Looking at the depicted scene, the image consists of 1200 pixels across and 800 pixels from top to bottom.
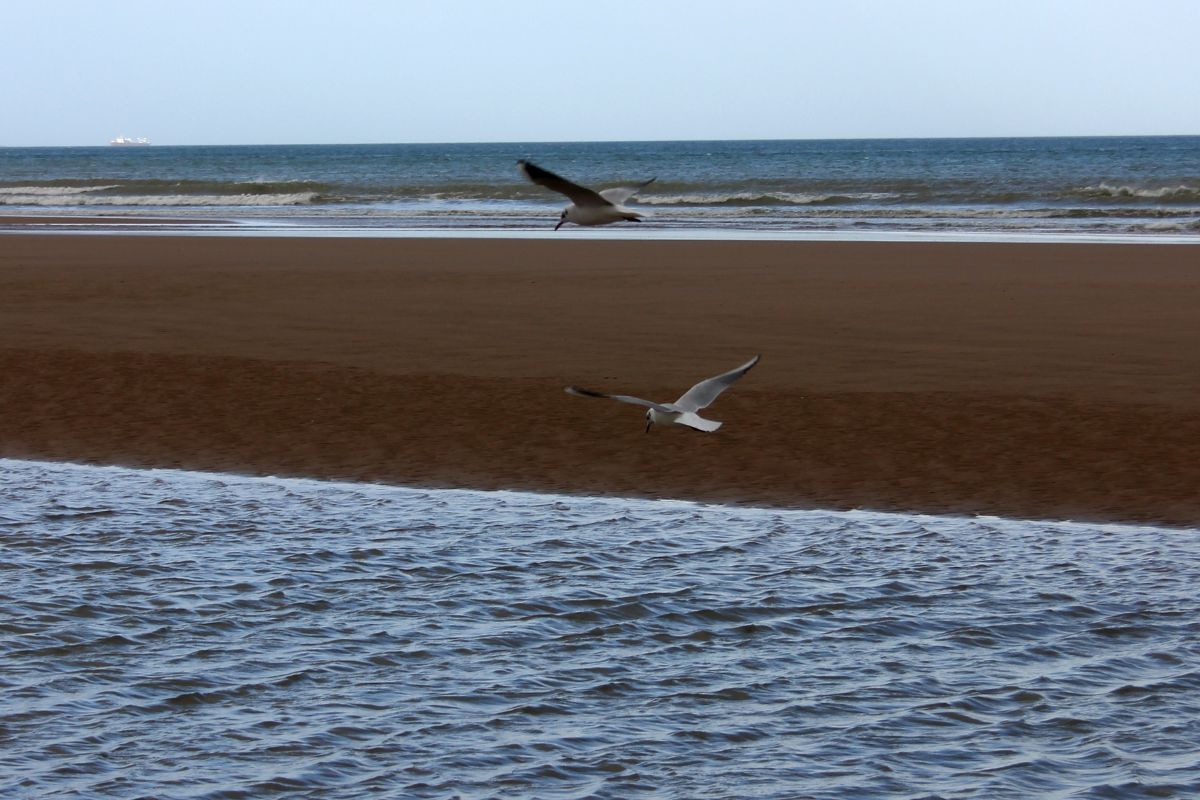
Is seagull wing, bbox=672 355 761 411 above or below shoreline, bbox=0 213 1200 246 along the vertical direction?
below

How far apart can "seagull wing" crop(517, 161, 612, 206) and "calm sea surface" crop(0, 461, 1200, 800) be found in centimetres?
206

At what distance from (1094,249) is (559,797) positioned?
2158cm

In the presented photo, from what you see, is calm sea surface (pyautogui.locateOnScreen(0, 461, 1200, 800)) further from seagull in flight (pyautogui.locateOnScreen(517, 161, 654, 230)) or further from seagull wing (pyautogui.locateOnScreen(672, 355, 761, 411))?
seagull in flight (pyautogui.locateOnScreen(517, 161, 654, 230))

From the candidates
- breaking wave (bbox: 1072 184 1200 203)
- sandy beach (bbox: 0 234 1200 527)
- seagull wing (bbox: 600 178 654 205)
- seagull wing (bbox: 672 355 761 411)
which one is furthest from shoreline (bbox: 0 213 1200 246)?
seagull wing (bbox: 672 355 761 411)

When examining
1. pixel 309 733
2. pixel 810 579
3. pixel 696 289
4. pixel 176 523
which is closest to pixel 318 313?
pixel 696 289

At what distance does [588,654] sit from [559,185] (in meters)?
4.40

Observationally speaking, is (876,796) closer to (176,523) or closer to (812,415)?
(176,523)

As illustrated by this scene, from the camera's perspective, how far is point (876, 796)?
15.8ft

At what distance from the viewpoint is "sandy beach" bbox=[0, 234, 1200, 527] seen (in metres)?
9.81

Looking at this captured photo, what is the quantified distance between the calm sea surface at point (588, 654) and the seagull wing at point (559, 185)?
6.75ft

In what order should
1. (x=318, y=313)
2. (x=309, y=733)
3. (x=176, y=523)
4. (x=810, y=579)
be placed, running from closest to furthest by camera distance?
1. (x=309, y=733)
2. (x=810, y=579)
3. (x=176, y=523)
4. (x=318, y=313)

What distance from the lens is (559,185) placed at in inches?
390

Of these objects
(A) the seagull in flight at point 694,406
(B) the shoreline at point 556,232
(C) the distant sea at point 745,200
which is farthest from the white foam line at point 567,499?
(C) the distant sea at point 745,200

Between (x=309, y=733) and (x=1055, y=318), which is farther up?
(x=1055, y=318)
